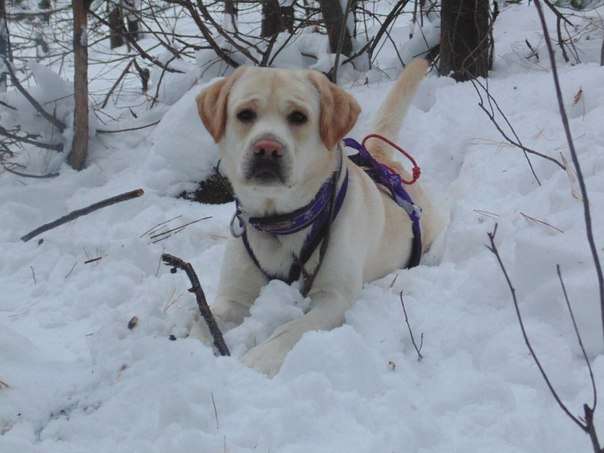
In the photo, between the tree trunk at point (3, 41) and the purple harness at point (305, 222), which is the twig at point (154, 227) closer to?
the purple harness at point (305, 222)

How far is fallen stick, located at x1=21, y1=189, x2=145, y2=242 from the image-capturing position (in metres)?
3.66

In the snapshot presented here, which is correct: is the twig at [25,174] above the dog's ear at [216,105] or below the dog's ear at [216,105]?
below

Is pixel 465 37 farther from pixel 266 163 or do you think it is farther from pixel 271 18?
pixel 266 163

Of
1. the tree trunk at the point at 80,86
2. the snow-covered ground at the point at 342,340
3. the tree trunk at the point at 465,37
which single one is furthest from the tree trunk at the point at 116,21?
the tree trunk at the point at 465,37

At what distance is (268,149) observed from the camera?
100 inches

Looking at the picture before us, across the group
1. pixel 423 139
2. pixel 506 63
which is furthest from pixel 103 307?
pixel 506 63

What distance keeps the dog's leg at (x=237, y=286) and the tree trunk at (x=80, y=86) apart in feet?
8.73

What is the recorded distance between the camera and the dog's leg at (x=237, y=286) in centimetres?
278

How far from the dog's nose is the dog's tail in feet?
4.96

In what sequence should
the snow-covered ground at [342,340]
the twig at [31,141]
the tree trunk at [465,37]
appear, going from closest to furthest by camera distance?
the snow-covered ground at [342,340] → the twig at [31,141] → the tree trunk at [465,37]

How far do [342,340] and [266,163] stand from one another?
0.92 m

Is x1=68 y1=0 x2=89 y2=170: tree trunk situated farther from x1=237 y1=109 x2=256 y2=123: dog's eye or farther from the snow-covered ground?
x1=237 y1=109 x2=256 y2=123: dog's eye

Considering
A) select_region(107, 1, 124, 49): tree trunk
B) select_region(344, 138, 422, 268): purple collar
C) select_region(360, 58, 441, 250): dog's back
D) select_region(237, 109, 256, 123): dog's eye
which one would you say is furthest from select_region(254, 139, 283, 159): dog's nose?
select_region(107, 1, 124, 49): tree trunk

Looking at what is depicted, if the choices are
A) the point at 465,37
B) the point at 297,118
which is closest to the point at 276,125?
the point at 297,118
